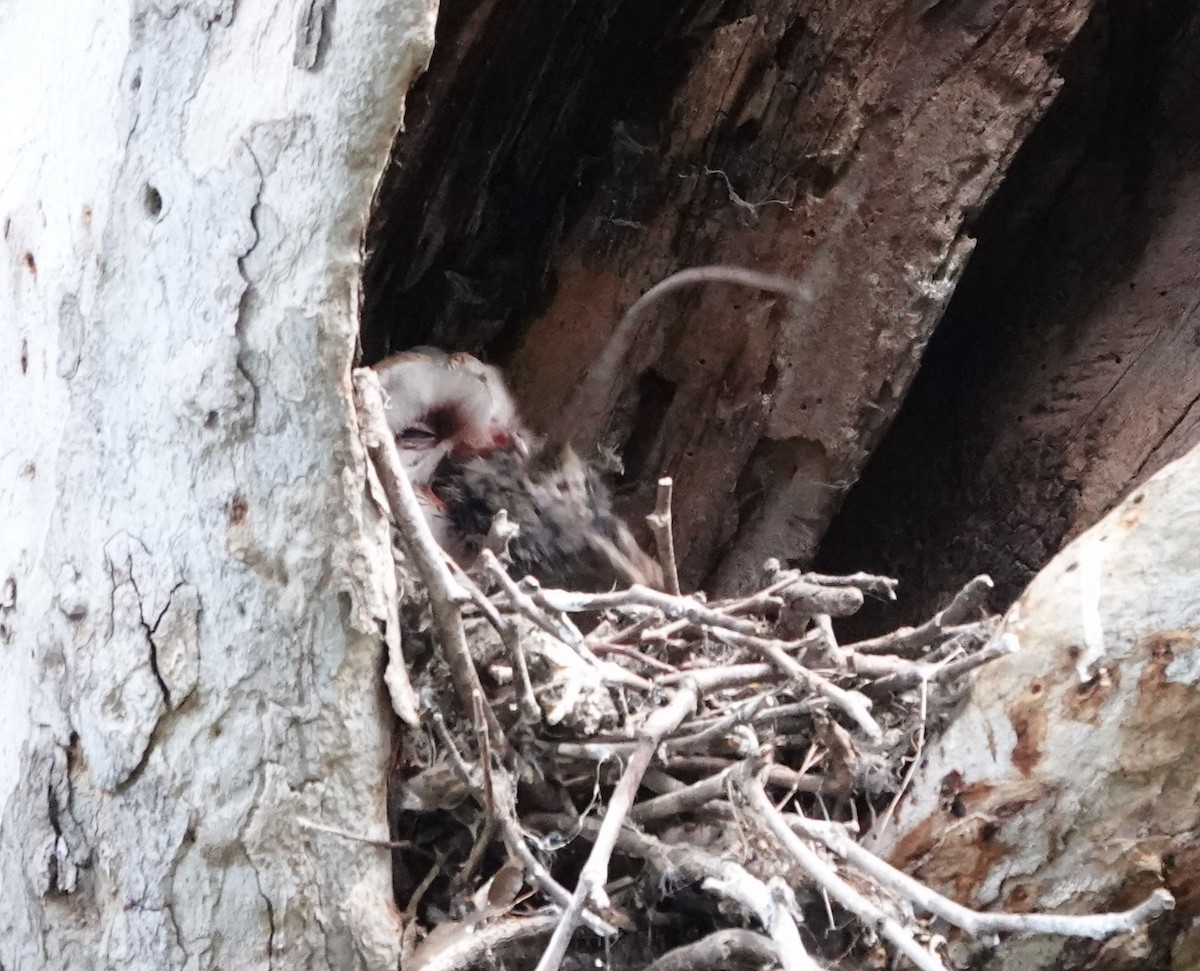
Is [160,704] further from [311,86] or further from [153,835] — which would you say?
[311,86]

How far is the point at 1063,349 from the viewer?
84.9 inches

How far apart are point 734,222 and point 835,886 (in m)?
1.37

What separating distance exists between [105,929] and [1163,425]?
1.78 metres

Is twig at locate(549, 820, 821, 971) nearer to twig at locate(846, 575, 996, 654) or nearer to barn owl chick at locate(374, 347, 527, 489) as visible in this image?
twig at locate(846, 575, 996, 654)

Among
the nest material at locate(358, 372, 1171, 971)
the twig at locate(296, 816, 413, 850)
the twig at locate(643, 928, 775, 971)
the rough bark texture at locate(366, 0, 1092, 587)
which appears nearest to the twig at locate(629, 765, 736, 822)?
the nest material at locate(358, 372, 1171, 971)

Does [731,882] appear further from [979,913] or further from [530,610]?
[530,610]

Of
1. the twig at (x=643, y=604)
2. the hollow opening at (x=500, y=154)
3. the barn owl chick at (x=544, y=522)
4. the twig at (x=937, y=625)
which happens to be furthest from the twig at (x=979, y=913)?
the hollow opening at (x=500, y=154)

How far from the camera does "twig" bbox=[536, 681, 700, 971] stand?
949 mm

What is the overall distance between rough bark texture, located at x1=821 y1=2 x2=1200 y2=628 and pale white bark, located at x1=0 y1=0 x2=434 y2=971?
1.47m

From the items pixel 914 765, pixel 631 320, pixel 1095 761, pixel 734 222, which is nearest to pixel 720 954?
pixel 914 765

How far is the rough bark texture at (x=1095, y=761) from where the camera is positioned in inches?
43.1

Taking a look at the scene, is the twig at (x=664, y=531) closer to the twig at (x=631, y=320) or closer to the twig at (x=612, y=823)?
the twig at (x=612, y=823)

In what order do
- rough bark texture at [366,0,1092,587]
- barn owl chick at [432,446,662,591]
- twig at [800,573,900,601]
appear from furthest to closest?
rough bark texture at [366,0,1092,587]
barn owl chick at [432,446,662,591]
twig at [800,573,900,601]

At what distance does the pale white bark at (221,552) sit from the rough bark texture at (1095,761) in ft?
2.05
